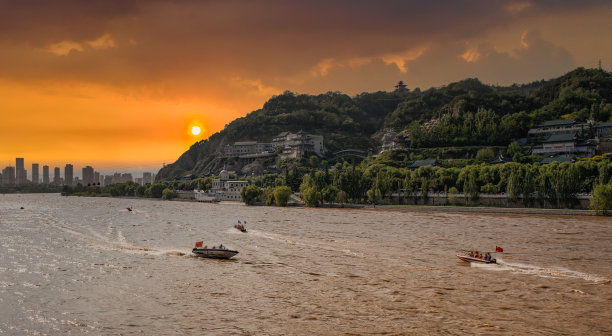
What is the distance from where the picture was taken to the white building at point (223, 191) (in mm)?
175250

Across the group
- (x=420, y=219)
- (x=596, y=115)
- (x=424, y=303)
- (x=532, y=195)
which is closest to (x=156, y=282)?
(x=424, y=303)

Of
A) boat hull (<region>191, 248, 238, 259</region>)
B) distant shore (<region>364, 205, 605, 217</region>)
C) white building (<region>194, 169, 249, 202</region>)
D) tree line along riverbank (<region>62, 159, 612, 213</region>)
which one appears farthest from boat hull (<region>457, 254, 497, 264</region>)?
white building (<region>194, 169, 249, 202</region>)

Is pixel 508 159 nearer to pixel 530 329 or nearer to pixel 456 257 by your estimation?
pixel 456 257

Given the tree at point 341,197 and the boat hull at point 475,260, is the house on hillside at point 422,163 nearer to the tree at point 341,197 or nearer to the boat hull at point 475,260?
the tree at point 341,197

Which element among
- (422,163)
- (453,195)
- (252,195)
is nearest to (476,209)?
(453,195)

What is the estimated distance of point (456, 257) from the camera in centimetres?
4312

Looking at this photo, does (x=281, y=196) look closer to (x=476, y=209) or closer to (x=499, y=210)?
(x=476, y=209)

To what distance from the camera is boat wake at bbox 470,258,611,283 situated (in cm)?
3388

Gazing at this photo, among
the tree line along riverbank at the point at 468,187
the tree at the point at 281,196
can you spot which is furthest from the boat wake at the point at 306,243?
the tree at the point at 281,196

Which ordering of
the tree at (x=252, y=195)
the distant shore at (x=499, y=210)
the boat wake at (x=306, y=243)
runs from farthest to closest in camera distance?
1. the tree at (x=252, y=195)
2. the distant shore at (x=499, y=210)
3. the boat wake at (x=306, y=243)

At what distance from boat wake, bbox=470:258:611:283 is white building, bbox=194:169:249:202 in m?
135

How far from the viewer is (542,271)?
36000 millimetres

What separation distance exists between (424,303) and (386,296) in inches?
105

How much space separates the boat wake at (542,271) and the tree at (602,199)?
46.7 metres
